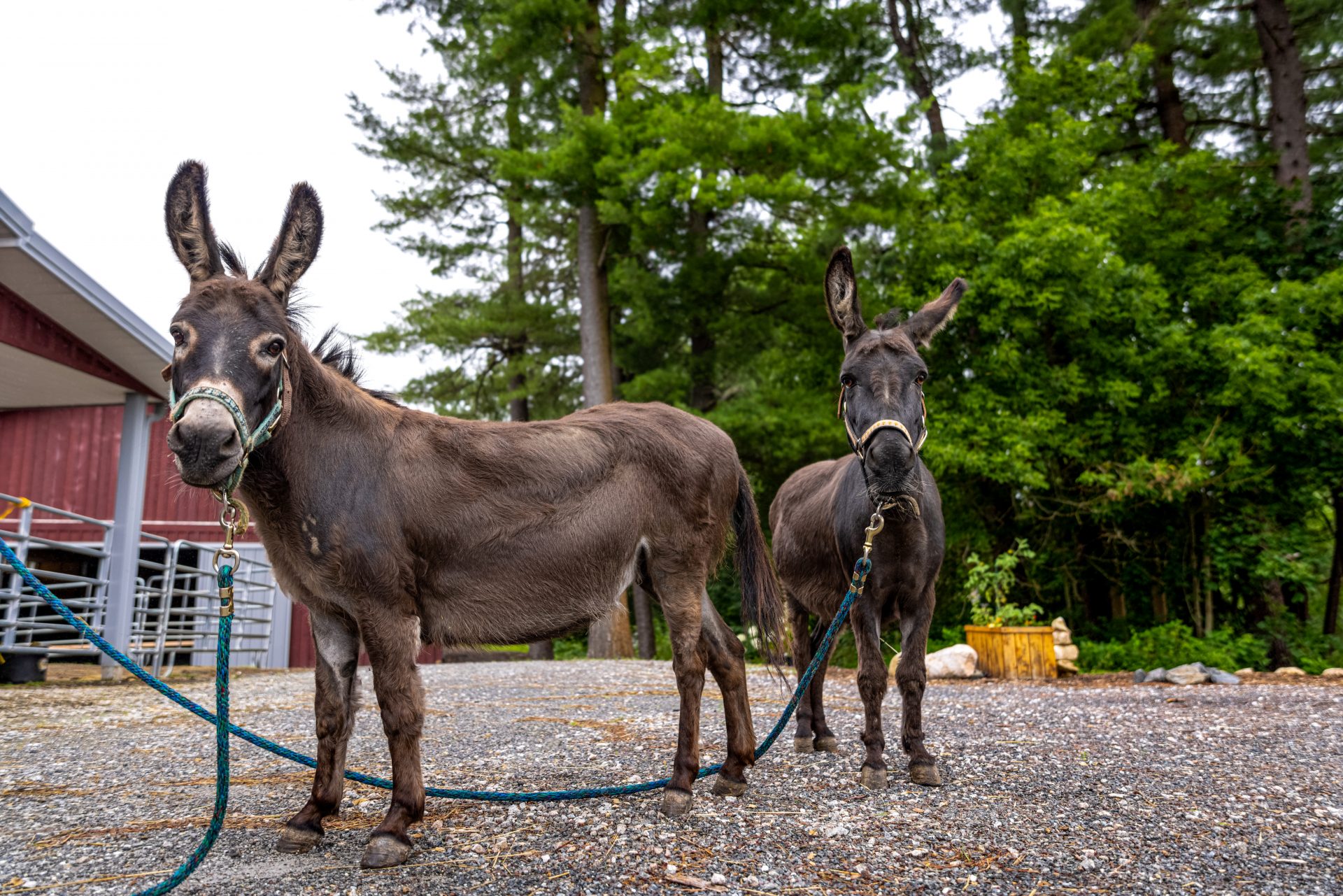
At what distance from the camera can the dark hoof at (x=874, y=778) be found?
13.4ft

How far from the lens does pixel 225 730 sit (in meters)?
2.89

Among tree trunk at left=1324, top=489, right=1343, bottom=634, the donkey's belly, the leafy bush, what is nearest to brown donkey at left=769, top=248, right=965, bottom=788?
the donkey's belly

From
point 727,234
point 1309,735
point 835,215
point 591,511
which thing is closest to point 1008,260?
point 835,215

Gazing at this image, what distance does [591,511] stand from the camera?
3.68 meters

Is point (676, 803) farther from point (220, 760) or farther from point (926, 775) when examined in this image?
point (220, 760)

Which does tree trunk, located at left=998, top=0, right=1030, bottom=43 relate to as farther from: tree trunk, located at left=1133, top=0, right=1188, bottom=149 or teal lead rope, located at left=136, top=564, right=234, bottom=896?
teal lead rope, located at left=136, top=564, right=234, bottom=896

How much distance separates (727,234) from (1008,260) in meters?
6.22

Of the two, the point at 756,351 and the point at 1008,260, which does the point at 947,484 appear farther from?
the point at 756,351

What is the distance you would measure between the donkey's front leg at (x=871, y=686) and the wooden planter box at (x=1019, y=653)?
21.9 feet

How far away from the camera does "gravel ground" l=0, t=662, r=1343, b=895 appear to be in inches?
117

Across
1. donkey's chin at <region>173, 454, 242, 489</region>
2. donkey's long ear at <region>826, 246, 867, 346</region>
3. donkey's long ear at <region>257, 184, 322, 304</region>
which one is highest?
donkey's long ear at <region>826, 246, 867, 346</region>

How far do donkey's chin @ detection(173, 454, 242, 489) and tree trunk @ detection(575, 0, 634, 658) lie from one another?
13.0m

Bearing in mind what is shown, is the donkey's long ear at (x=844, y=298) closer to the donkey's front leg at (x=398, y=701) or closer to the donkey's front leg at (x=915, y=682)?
the donkey's front leg at (x=915, y=682)

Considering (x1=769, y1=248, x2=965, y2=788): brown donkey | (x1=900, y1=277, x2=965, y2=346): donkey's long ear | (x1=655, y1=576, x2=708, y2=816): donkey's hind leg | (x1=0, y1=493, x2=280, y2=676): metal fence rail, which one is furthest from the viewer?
(x1=0, y1=493, x2=280, y2=676): metal fence rail
